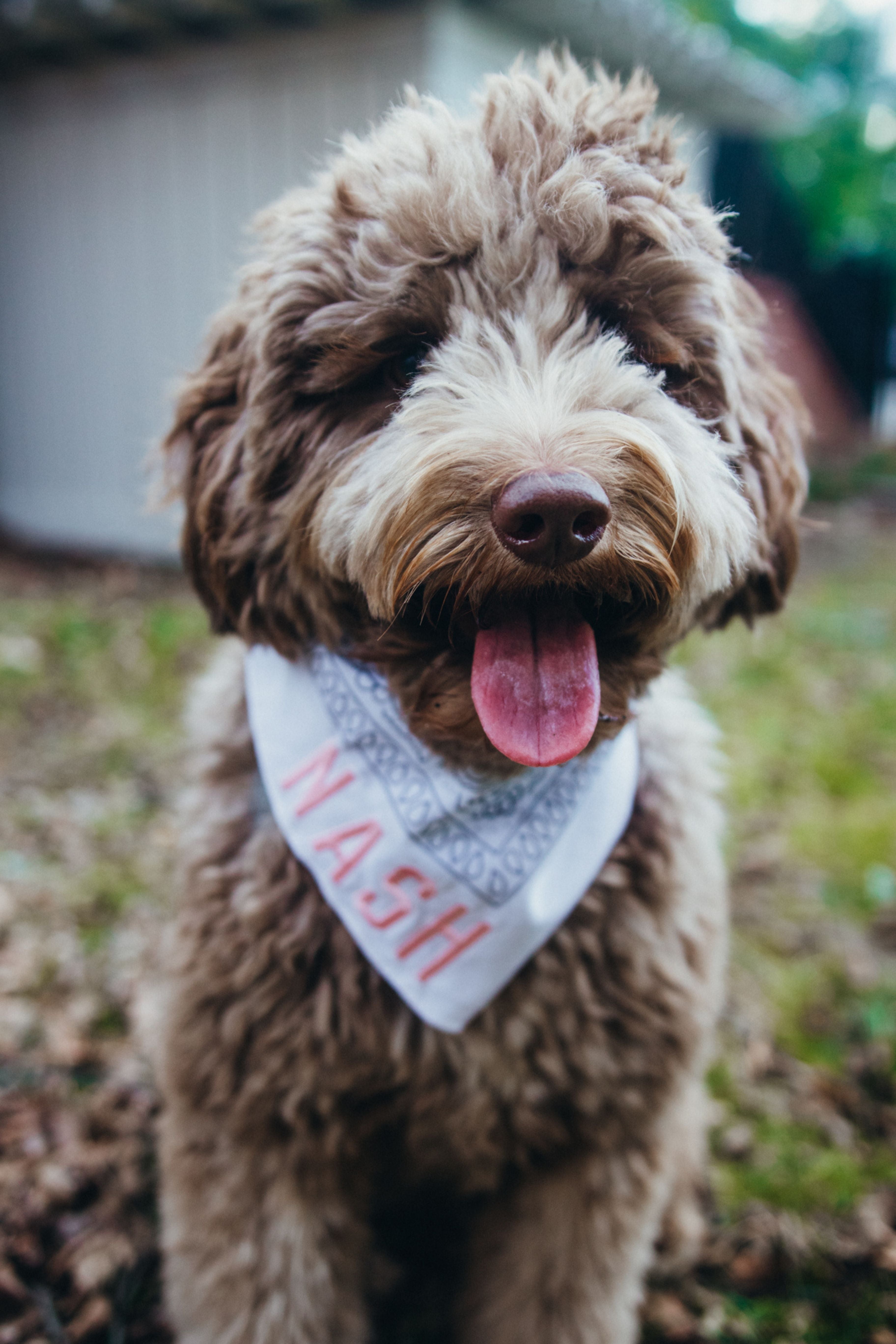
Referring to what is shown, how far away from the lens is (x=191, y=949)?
1.98m

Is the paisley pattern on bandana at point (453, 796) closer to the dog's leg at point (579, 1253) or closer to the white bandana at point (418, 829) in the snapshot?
the white bandana at point (418, 829)

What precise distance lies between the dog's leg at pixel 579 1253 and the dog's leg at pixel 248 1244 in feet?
1.14

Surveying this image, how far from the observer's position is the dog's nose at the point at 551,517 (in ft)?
4.48

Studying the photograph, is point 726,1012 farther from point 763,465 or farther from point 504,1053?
point 763,465

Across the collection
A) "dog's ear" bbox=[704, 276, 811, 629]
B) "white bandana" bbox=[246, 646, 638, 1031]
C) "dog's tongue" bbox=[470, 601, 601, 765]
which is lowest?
"white bandana" bbox=[246, 646, 638, 1031]

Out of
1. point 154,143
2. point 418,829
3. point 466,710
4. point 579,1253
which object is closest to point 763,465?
point 466,710

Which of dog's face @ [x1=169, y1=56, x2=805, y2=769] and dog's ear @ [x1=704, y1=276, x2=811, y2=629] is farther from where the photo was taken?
dog's ear @ [x1=704, y1=276, x2=811, y2=629]

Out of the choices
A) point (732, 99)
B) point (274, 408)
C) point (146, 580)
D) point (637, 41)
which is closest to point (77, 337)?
point (146, 580)

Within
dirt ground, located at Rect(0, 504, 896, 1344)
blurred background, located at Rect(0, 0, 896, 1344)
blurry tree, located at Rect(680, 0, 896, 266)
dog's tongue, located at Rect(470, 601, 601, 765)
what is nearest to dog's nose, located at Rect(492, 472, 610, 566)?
dog's tongue, located at Rect(470, 601, 601, 765)

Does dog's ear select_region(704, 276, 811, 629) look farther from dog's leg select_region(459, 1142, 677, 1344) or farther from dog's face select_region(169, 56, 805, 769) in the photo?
dog's leg select_region(459, 1142, 677, 1344)

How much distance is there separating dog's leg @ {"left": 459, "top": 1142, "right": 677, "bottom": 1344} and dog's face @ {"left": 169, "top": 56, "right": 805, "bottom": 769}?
0.88m

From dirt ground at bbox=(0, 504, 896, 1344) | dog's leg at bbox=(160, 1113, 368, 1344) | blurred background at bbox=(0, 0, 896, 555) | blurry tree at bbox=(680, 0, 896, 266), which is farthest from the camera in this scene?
blurry tree at bbox=(680, 0, 896, 266)

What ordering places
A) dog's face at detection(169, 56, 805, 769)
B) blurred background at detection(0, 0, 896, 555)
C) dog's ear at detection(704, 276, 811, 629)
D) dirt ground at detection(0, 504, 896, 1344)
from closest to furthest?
dog's face at detection(169, 56, 805, 769) < dog's ear at detection(704, 276, 811, 629) < dirt ground at detection(0, 504, 896, 1344) < blurred background at detection(0, 0, 896, 555)

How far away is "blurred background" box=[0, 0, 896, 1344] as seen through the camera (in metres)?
2.36
